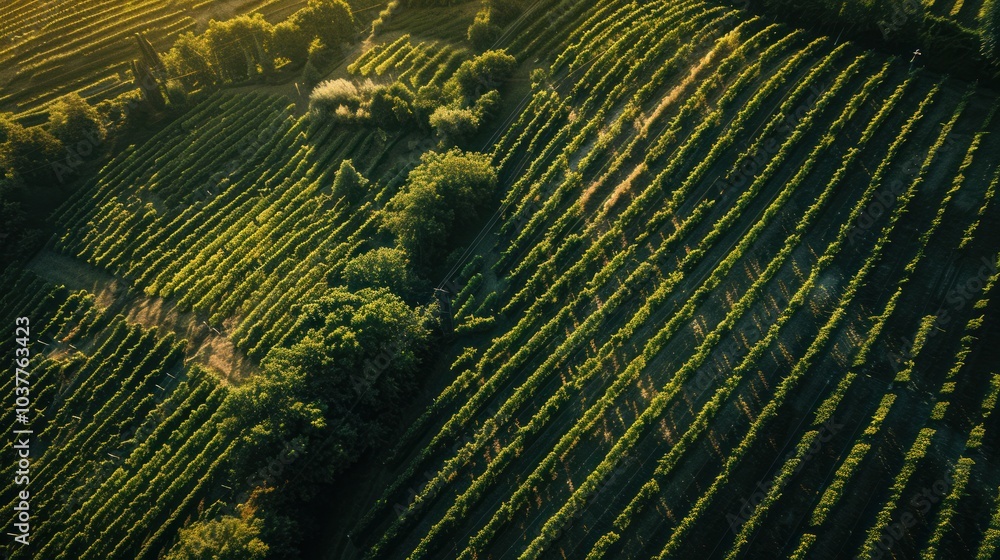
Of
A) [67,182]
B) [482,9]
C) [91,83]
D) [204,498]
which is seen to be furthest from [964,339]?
[91,83]

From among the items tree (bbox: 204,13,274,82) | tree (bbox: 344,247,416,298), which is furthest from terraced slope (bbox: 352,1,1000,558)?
tree (bbox: 204,13,274,82)

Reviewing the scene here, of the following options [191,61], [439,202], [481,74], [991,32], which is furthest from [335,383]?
[991,32]

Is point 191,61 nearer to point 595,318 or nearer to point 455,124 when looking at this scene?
point 455,124

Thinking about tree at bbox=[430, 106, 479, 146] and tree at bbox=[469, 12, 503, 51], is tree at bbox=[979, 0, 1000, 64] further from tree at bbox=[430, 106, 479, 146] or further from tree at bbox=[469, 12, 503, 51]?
tree at bbox=[469, 12, 503, 51]

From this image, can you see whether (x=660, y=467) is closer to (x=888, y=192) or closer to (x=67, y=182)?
(x=888, y=192)

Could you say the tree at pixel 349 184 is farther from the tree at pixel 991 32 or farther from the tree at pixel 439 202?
the tree at pixel 991 32

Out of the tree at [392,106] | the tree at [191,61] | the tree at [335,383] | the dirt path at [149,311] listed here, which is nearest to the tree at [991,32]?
the tree at [335,383]
